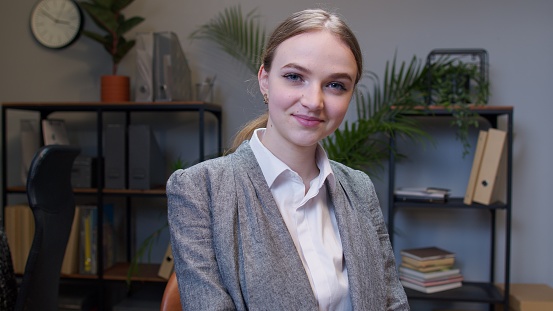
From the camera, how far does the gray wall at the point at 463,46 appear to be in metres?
2.86

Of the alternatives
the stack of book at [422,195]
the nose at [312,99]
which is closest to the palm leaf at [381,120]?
the stack of book at [422,195]

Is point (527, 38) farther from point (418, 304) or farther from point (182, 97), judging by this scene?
point (182, 97)

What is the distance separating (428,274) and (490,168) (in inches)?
23.8

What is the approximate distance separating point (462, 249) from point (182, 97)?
1763 millimetres

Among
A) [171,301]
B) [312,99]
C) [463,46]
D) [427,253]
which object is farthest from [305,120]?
[463,46]

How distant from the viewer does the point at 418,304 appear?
295cm

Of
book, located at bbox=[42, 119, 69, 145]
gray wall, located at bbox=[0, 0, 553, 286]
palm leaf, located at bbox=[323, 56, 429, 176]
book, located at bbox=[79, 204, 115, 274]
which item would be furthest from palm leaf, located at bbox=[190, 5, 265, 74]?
book, located at bbox=[79, 204, 115, 274]

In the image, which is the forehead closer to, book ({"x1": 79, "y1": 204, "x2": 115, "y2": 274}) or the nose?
the nose

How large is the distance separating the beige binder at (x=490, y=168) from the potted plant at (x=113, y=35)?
74.9 inches

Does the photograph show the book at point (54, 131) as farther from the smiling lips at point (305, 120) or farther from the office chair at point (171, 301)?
the smiling lips at point (305, 120)

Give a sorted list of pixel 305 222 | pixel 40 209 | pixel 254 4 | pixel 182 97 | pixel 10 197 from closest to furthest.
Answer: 1. pixel 305 222
2. pixel 40 209
3. pixel 182 97
4. pixel 254 4
5. pixel 10 197

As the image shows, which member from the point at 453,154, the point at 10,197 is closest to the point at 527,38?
the point at 453,154

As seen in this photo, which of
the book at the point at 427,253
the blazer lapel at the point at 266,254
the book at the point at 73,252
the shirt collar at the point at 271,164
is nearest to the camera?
the blazer lapel at the point at 266,254

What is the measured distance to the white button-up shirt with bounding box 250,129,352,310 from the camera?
1.01m
